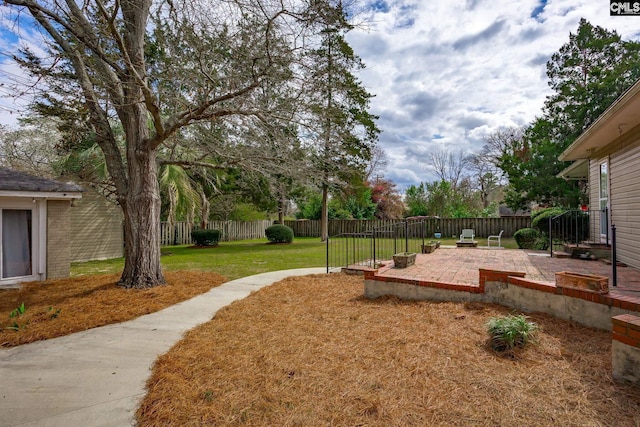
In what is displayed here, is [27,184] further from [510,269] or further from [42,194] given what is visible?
[510,269]

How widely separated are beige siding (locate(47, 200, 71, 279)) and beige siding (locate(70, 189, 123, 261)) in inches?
158

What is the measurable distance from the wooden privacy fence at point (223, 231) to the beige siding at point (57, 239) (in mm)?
9771

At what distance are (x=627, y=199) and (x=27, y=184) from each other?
13071mm

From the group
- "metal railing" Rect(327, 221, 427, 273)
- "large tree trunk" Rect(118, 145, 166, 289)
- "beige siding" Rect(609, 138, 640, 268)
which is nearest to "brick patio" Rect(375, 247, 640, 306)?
"beige siding" Rect(609, 138, 640, 268)

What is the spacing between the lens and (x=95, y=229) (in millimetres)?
12312

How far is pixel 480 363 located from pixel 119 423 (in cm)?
307

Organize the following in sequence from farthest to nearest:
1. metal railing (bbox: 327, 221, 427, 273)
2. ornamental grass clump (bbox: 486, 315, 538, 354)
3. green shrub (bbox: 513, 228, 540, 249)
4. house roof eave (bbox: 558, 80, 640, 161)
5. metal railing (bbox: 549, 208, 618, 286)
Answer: green shrub (bbox: 513, 228, 540, 249) → metal railing (bbox: 549, 208, 618, 286) → metal railing (bbox: 327, 221, 427, 273) → house roof eave (bbox: 558, 80, 640, 161) → ornamental grass clump (bbox: 486, 315, 538, 354)

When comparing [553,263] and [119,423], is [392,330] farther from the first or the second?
[553,263]

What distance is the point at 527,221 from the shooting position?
61.6 feet

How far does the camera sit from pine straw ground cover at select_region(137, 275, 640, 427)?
2.26 m

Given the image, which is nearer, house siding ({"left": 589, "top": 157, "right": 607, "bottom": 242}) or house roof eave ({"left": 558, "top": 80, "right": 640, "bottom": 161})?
house roof eave ({"left": 558, "top": 80, "right": 640, "bottom": 161})

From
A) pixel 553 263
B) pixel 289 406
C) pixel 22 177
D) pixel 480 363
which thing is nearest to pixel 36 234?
pixel 22 177

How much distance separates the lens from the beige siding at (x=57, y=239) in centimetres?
785

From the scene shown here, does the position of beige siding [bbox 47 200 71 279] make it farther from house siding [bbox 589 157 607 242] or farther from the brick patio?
house siding [bbox 589 157 607 242]
